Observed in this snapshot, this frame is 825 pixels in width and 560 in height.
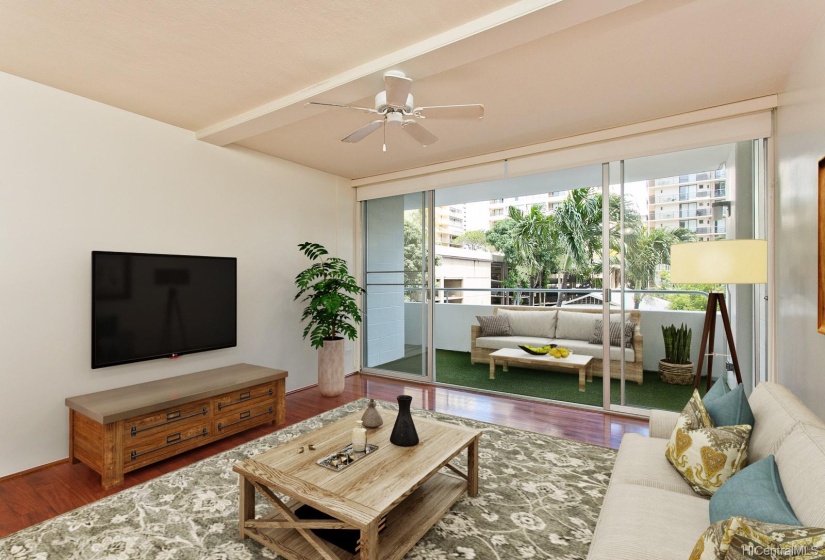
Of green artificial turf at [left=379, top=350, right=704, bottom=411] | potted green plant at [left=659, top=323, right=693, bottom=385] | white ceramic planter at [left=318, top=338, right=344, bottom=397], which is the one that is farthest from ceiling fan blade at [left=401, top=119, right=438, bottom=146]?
green artificial turf at [left=379, top=350, right=704, bottom=411]

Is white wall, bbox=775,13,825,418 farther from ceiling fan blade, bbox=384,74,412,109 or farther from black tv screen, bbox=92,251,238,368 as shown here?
black tv screen, bbox=92,251,238,368

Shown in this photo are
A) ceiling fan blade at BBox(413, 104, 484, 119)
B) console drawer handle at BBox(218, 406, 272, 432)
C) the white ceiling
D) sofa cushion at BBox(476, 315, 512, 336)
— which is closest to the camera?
the white ceiling

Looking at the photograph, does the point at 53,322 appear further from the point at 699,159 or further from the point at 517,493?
the point at 699,159

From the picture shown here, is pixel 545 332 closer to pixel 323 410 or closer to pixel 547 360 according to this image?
pixel 547 360

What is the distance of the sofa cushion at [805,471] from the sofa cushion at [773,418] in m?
0.08

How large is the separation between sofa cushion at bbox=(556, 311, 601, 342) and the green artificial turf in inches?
19.9

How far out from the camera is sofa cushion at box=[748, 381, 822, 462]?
1.51 meters

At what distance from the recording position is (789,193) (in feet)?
8.75

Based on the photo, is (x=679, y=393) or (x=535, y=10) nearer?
(x=535, y=10)

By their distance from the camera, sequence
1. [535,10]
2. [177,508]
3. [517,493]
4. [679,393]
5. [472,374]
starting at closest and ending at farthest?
[535,10]
[177,508]
[517,493]
[679,393]
[472,374]

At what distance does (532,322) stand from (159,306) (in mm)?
4682

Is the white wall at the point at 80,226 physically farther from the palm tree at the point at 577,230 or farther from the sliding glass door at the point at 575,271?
the palm tree at the point at 577,230

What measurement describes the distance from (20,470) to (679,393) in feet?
17.3

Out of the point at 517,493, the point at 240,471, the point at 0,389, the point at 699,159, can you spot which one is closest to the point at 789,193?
the point at 699,159
